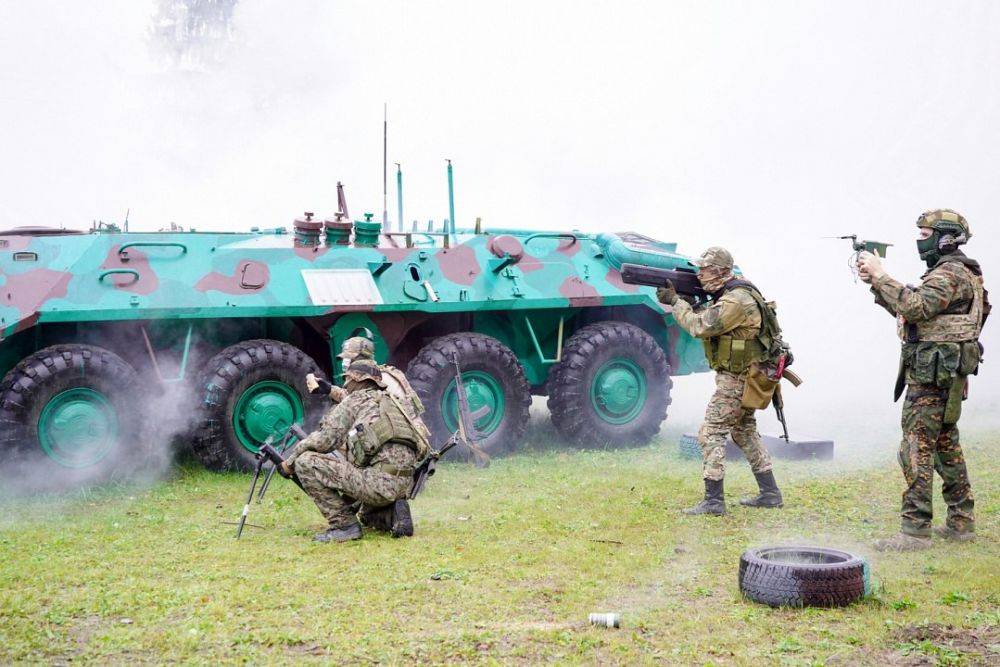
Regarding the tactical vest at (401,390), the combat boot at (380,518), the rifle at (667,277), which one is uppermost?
the rifle at (667,277)

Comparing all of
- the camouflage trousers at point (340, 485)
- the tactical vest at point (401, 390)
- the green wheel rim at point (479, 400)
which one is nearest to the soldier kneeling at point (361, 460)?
the camouflage trousers at point (340, 485)

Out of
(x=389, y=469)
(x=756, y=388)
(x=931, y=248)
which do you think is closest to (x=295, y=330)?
(x=389, y=469)

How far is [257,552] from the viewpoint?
7.61m

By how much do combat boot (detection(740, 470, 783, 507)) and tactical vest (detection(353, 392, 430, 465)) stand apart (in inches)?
100.0

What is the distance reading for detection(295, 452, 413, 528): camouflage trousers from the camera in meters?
7.92

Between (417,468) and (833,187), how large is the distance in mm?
16306

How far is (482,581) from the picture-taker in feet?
22.1

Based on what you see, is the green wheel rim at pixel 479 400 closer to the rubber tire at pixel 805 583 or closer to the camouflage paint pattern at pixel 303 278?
the camouflage paint pattern at pixel 303 278

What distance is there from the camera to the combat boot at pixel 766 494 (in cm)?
896

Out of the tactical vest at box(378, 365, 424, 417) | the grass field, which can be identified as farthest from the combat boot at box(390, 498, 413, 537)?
the tactical vest at box(378, 365, 424, 417)

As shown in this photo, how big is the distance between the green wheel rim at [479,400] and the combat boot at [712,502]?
346 cm

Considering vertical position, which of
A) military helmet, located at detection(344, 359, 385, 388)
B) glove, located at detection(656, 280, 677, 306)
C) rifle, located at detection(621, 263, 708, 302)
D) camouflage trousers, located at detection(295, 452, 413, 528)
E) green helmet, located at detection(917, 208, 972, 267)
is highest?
green helmet, located at detection(917, 208, 972, 267)

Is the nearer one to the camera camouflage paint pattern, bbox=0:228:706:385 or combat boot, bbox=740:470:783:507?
combat boot, bbox=740:470:783:507

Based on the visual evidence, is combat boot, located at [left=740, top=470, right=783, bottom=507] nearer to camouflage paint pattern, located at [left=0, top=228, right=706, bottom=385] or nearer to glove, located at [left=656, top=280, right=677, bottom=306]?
glove, located at [left=656, top=280, right=677, bottom=306]
